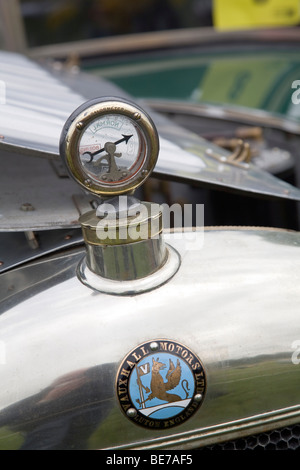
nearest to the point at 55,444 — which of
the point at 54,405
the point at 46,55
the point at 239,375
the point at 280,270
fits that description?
the point at 54,405

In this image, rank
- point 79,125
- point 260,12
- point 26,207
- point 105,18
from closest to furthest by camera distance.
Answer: point 79,125 → point 26,207 → point 260,12 → point 105,18

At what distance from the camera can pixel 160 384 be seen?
3.07 ft

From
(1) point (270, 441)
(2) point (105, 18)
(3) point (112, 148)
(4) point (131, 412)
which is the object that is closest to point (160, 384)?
(4) point (131, 412)

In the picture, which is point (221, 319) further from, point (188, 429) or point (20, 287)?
point (20, 287)

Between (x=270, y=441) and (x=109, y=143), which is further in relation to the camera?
(x=270, y=441)

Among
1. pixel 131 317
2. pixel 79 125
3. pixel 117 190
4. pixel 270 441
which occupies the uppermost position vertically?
pixel 79 125

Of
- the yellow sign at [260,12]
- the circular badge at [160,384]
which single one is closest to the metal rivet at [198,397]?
the circular badge at [160,384]

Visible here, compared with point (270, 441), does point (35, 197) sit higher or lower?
higher

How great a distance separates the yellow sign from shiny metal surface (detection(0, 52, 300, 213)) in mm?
1765

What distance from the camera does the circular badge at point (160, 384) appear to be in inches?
36.7

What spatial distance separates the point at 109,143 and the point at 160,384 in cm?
39

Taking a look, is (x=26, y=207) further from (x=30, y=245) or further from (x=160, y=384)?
(x=160, y=384)

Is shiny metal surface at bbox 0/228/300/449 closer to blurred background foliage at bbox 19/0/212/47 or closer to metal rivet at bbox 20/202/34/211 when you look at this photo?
metal rivet at bbox 20/202/34/211

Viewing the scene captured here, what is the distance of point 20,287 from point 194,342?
0.32m
